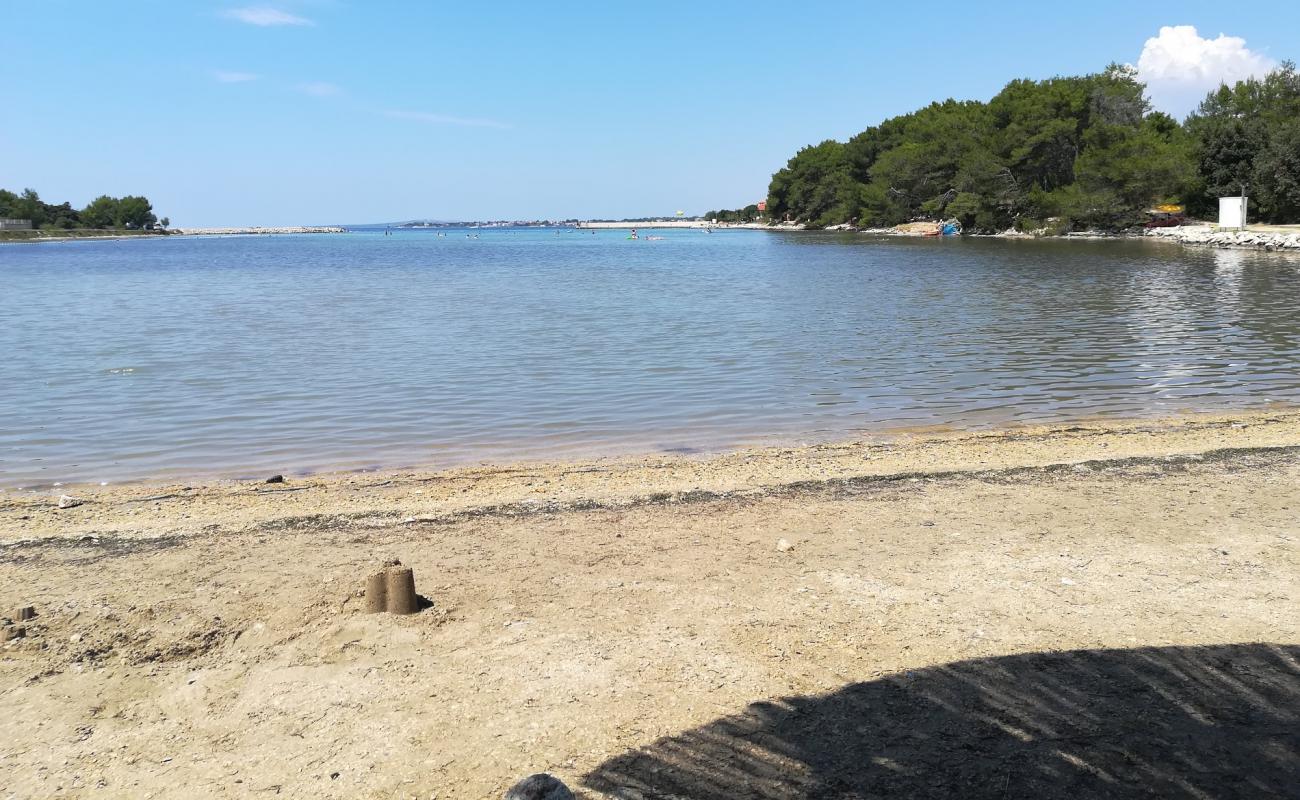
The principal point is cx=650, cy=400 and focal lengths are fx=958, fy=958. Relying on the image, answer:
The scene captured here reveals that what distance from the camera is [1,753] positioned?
4484 mm

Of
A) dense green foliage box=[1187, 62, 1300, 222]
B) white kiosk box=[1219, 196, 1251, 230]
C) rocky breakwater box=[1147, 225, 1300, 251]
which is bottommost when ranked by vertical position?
rocky breakwater box=[1147, 225, 1300, 251]

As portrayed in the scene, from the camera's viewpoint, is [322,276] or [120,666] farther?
[322,276]

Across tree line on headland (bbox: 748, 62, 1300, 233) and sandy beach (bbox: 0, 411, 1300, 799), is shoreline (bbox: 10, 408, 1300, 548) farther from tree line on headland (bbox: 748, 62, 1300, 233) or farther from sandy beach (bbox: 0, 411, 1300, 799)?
tree line on headland (bbox: 748, 62, 1300, 233)

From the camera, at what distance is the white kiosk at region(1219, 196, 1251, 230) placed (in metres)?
65.8

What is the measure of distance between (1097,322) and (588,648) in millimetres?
23284

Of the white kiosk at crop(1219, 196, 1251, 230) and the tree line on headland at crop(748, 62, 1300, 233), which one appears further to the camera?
the tree line on headland at crop(748, 62, 1300, 233)

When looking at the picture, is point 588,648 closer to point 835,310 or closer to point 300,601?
point 300,601

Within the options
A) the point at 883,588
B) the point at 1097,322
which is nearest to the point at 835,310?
the point at 1097,322

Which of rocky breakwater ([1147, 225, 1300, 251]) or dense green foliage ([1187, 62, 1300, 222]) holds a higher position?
dense green foliage ([1187, 62, 1300, 222])

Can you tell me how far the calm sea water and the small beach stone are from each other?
27.8ft

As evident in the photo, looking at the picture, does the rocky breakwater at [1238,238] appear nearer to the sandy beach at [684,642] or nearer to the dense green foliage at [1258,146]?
the dense green foliage at [1258,146]

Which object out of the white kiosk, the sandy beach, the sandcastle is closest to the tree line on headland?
the white kiosk

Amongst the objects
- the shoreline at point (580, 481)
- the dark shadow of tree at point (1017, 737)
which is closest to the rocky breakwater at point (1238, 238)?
the shoreline at point (580, 481)

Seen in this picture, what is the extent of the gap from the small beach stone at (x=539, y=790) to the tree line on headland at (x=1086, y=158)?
249ft
